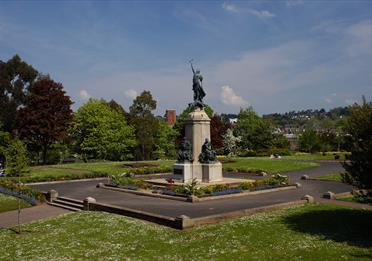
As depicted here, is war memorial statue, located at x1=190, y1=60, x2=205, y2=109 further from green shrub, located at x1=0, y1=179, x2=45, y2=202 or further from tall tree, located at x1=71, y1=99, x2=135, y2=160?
tall tree, located at x1=71, y1=99, x2=135, y2=160

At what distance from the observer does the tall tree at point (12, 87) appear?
5662 cm

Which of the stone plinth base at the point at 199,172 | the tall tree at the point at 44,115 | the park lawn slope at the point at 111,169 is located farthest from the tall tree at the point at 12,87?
the stone plinth base at the point at 199,172

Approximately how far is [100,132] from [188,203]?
40960 millimetres

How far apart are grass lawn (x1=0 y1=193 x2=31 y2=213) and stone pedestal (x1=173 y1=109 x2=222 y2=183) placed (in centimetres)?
1115

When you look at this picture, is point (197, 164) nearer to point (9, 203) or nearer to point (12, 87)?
point (9, 203)

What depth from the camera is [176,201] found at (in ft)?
81.2

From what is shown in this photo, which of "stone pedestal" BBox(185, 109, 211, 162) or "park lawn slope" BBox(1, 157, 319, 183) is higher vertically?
"stone pedestal" BBox(185, 109, 211, 162)

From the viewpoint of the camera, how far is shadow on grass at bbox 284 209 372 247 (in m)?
14.8

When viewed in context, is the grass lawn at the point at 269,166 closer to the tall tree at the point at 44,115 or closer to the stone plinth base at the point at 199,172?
the stone plinth base at the point at 199,172

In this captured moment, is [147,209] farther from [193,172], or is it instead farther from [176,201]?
[193,172]

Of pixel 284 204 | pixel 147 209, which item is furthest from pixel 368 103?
pixel 147 209

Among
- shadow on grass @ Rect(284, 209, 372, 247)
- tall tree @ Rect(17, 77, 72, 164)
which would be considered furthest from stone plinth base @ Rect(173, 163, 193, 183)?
tall tree @ Rect(17, 77, 72, 164)

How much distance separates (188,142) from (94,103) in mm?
37610

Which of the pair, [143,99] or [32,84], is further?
[143,99]
